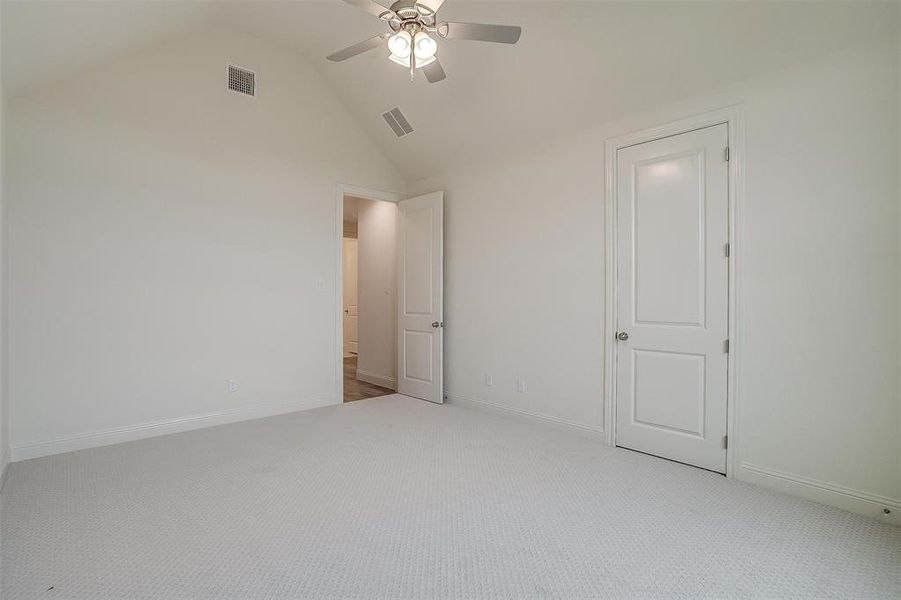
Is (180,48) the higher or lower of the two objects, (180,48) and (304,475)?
the higher

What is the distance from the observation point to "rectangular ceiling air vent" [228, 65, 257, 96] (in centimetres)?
409

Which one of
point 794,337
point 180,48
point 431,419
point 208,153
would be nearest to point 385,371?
point 431,419

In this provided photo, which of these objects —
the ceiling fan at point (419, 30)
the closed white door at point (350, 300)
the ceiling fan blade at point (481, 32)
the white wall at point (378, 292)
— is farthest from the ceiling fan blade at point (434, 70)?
the closed white door at point (350, 300)

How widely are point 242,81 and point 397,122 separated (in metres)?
1.50

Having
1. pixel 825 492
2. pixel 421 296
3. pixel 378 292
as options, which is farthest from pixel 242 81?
pixel 825 492

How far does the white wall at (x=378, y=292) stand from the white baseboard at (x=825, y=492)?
13.2ft

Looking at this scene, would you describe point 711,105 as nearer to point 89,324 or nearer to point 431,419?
point 431,419

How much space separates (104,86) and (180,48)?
0.71 m

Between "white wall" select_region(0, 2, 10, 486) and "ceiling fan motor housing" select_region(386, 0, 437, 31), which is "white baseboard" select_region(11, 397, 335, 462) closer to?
"white wall" select_region(0, 2, 10, 486)

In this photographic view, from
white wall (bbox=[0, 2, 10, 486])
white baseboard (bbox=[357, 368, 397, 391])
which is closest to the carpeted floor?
white wall (bbox=[0, 2, 10, 486])

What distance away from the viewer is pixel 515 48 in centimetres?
336

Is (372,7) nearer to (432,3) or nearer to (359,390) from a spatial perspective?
(432,3)

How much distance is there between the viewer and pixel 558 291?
12.9ft

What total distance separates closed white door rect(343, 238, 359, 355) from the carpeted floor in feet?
18.9
